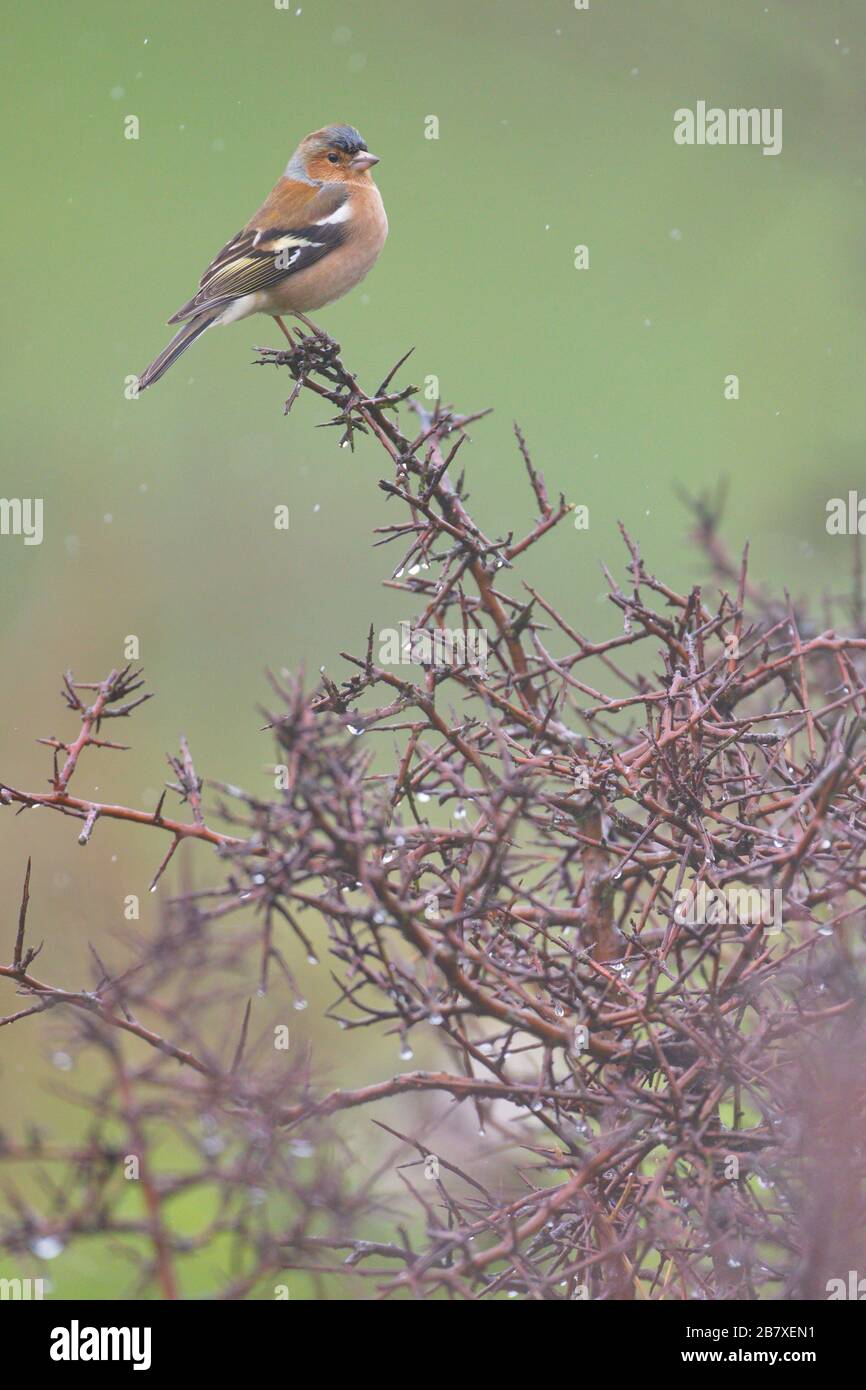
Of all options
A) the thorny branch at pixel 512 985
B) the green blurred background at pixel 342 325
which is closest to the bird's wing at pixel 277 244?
the green blurred background at pixel 342 325

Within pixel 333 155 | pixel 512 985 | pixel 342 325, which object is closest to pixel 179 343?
pixel 333 155

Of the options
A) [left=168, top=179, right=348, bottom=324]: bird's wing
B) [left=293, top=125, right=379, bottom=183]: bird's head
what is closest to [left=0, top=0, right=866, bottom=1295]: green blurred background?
[left=293, top=125, right=379, bottom=183]: bird's head

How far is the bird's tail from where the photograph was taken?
107 inches

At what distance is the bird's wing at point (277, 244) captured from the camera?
2.82 m

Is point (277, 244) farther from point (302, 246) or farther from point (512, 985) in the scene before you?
point (512, 985)

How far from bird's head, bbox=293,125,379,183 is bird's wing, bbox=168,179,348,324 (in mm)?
50

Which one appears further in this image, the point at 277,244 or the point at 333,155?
the point at 333,155

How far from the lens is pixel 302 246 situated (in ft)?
9.57

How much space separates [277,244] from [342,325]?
3.00 m

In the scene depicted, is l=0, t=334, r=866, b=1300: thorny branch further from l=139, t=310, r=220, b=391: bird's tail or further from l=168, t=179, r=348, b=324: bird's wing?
l=168, t=179, r=348, b=324: bird's wing

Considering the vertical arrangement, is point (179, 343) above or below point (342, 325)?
below

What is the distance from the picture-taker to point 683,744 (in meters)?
1.03

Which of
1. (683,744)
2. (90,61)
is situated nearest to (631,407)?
(90,61)

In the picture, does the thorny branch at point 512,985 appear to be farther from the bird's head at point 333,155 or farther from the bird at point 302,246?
the bird's head at point 333,155
